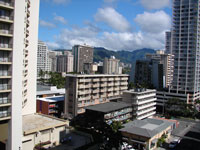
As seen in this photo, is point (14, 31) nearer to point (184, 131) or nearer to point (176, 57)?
point (184, 131)

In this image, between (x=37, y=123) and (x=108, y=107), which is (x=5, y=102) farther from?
(x=108, y=107)

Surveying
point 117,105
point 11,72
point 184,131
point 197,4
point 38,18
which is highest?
point 197,4

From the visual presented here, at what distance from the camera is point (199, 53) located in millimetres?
69938

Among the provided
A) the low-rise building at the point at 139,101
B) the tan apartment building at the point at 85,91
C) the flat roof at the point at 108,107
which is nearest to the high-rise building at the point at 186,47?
the low-rise building at the point at 139,101

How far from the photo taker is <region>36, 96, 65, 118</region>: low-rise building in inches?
2080

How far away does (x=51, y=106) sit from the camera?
5328 cm

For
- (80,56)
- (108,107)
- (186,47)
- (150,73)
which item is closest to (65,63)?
(80,56)

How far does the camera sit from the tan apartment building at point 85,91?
49938 mm

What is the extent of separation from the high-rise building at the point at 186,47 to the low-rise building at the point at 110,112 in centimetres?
2992

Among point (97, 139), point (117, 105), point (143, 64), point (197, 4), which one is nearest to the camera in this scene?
point (97, 139)

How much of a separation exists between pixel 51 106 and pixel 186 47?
→ 166 ft

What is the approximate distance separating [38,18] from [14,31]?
19.4 metres

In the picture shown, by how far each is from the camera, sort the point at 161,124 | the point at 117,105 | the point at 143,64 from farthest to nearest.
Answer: the point at 143,64 → the point at 117,105 → the point at 161,124

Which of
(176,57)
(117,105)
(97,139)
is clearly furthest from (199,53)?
(97,139)
